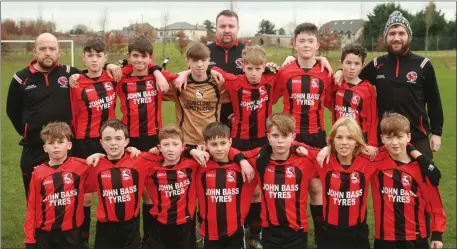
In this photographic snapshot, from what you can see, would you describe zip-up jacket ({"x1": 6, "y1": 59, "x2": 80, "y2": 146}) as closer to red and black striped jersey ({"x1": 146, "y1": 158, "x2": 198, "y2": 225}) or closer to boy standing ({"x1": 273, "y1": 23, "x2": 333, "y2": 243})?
red and black striped jersey ({"x1": 146, "y1": 158, "x2": 198, "y2": 225})

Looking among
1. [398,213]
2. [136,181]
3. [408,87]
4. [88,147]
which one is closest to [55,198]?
[136,181]

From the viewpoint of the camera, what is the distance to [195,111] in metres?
4.70

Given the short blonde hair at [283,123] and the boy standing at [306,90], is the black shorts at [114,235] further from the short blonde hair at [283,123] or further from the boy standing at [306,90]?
the boy standing at [306,90]

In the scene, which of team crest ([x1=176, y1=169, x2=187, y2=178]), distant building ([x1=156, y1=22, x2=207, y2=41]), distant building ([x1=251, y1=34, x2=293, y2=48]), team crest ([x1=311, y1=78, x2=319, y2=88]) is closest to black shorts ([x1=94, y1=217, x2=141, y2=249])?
team crest ([x1=176, y1=169, x2=187, y2=178])

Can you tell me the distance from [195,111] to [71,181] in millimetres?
1414

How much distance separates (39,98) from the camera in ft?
14.9

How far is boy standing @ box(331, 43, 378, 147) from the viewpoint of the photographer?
4523 mm

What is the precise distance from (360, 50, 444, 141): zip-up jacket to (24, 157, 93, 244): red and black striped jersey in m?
2.93

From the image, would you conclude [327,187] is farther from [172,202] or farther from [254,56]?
[254,56]

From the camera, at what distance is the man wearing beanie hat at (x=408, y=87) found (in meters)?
4.41

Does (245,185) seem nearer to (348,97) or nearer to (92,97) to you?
(348,97)

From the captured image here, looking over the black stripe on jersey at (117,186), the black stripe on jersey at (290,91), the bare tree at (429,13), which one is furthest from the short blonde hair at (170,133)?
the bare tree at (429,13)

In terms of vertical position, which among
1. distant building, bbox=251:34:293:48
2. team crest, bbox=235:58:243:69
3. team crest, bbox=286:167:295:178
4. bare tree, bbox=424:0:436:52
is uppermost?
bare tree, bbox=424:0:436:52

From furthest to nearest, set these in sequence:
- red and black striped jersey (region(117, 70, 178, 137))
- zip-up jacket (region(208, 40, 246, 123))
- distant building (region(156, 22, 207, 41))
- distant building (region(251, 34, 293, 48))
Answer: distant building (region(251, 34, 293, 48)) → distant building (region(156, 22, 207, 41)) → zip-up jacket (region(208, 40, 246, 123)) → red and black striped jersey (region(117, 70, 178, 137))
